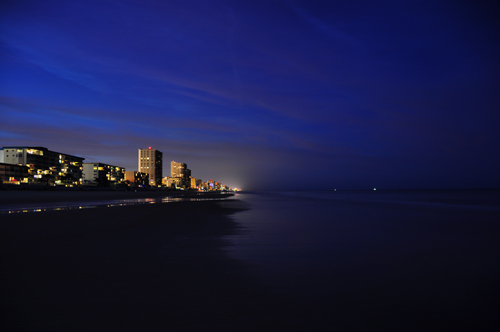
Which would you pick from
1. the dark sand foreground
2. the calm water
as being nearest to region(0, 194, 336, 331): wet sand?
the dark sand foreground

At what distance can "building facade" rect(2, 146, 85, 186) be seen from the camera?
144 meters

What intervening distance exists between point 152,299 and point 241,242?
5.61 meters

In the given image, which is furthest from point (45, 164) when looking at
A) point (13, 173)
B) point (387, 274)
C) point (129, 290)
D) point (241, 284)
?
point (387, 274)

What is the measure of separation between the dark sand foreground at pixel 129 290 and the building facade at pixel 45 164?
562 ft

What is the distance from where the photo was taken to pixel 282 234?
1242 cm

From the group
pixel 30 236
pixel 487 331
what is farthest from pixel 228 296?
pixel 30 236

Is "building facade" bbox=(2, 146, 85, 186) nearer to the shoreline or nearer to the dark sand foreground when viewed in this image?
the shoreline

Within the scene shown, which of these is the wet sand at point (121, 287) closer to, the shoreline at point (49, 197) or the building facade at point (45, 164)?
the shoreline at point (49, 197)

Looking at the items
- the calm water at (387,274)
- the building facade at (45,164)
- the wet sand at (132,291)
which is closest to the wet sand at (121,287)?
the wet sand at (132,291)

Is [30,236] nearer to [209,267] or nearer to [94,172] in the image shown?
[209,267]

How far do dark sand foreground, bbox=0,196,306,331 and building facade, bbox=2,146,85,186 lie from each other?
562 feet

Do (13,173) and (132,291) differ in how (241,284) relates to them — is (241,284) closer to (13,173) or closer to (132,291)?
(132,291)

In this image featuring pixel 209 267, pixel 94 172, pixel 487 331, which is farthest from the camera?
pixel 94 172

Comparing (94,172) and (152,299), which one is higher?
(94,172)
